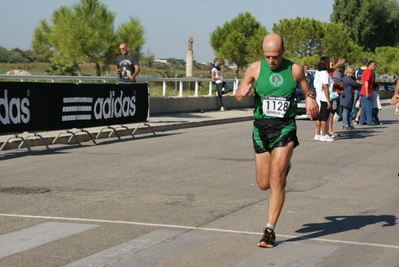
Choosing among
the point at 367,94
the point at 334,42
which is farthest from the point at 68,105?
the point at 334,42

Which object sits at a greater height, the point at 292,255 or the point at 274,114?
the point at 274,114

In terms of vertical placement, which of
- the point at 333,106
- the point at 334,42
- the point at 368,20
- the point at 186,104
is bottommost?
the point at 186,104

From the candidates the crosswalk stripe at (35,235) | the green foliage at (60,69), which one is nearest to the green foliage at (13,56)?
the green foliage at (60,69)

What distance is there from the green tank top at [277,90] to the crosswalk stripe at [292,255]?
1.20 m

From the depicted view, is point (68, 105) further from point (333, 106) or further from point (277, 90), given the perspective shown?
point (277, 90)

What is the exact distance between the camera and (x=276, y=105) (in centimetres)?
734

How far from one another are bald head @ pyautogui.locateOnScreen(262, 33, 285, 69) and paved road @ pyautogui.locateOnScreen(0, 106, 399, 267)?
5.54 ft

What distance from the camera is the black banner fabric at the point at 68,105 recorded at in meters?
14.7

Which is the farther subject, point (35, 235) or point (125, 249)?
point (35, 235)

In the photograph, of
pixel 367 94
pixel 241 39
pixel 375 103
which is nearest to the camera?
pixel 367 94

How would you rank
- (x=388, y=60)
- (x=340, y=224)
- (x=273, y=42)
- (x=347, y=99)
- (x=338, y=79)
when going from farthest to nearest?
(x=388, y=60), (x=347, y=99), (x=338, y=79), (x=340, y=224), (x=273, y=42)

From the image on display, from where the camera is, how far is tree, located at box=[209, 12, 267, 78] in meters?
58.0

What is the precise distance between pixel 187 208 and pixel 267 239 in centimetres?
222

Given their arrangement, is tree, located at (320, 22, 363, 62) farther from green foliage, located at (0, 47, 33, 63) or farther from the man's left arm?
the man's left arm
